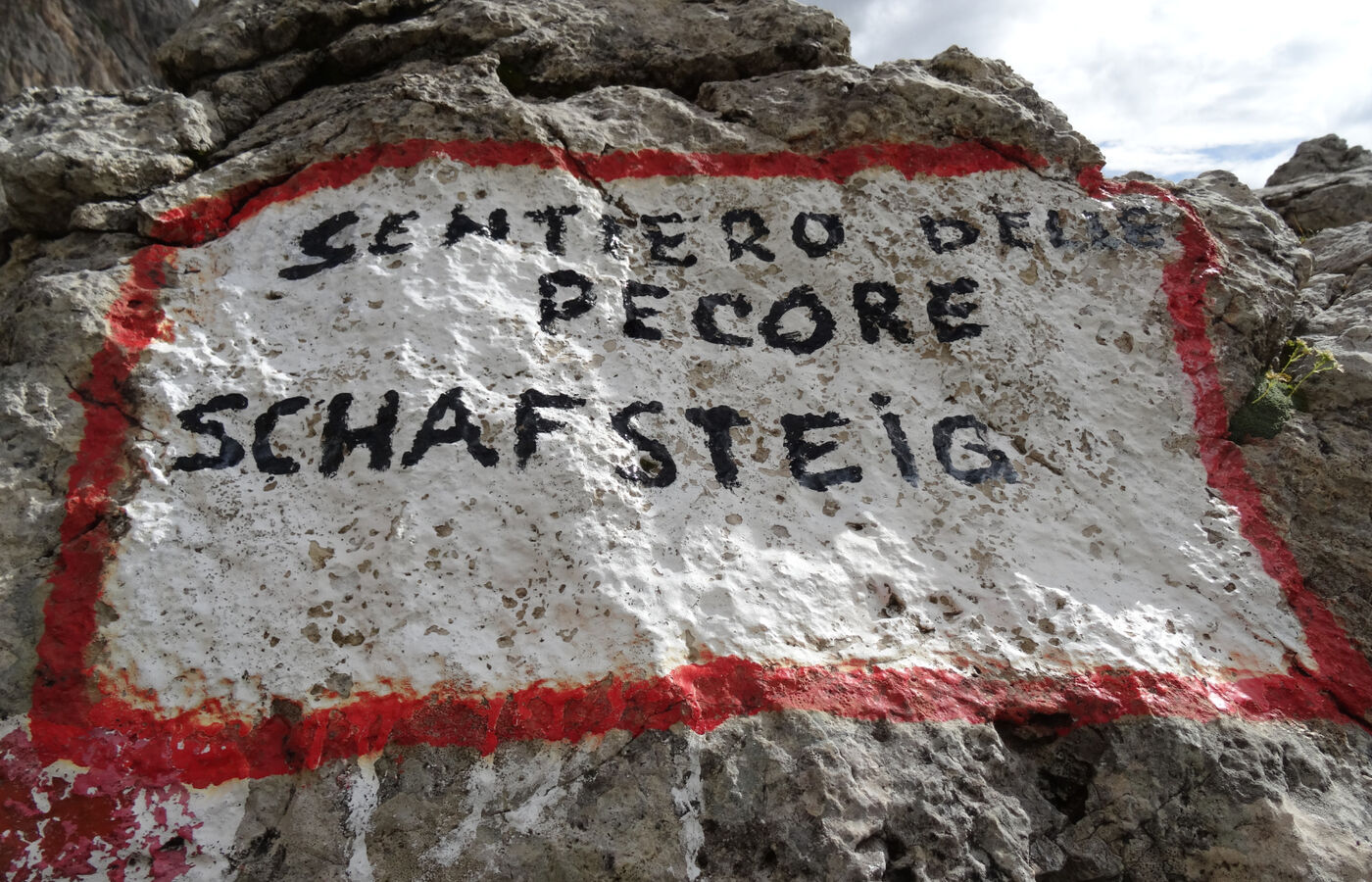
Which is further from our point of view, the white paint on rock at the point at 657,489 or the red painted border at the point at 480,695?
the white paint on rock at the point at 657,489

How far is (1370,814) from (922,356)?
1912mm

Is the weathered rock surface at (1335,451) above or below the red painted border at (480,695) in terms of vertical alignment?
above

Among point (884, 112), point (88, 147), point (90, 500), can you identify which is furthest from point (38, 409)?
point (884, 112)

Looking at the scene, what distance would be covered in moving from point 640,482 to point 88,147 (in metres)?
2.42


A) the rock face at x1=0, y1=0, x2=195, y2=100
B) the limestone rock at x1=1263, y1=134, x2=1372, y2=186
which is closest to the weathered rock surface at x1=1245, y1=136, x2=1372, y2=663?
the limestone rock at x1=1263, y1=134, x2=1372, y2=186

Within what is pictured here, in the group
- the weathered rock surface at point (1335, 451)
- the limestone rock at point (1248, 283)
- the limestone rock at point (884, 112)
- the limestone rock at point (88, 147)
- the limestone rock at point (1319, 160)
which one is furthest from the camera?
the limestone rock at point (1319, 160)

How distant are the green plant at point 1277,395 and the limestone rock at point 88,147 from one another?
13.6ft

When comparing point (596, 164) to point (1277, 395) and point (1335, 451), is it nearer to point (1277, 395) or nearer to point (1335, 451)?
point (1277, 395)

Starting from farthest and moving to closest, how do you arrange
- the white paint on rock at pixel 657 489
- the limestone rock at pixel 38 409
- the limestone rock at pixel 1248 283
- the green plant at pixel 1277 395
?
the limestone rock at pixel 1248 283 < the green plant at pixel 1277 395 < the white paint on rock at pixel 657 489 < the limestone rock at pixel 38 409

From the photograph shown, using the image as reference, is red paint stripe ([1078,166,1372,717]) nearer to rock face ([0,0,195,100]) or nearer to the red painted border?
the red painted border

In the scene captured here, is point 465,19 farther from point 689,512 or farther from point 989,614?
point 989,614

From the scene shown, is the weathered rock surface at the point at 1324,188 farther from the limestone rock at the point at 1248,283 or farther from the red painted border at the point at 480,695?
the red painted border at the point at 480,695

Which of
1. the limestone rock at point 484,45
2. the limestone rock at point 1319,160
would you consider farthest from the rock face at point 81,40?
the limestone rock at point 1319,160

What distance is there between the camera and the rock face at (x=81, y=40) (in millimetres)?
5656
